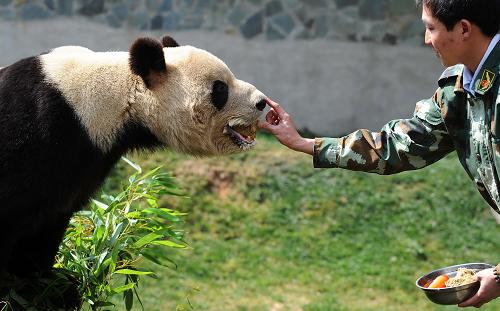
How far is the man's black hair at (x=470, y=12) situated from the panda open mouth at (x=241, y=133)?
1.16 m

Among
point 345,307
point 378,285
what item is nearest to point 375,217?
point 378,285

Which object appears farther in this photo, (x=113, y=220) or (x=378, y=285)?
(x=378, y=285)

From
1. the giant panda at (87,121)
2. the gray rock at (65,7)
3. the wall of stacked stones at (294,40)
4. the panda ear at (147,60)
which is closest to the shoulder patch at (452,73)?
the giant panda at (87,121)

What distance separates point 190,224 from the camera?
7.28 meters

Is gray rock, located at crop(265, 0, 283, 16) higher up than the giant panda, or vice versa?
the giant panda

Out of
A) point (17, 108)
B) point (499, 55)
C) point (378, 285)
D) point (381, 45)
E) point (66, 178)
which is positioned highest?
point (499, 55)

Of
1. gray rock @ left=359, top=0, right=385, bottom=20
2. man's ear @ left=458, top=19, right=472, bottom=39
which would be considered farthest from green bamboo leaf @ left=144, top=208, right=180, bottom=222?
gray rock @ left=359, top=0, right=385, bottom=20

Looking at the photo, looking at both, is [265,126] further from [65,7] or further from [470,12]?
[65,7]

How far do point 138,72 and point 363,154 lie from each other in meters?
1.02

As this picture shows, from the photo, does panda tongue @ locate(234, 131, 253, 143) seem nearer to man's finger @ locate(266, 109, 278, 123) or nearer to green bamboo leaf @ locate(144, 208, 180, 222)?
man's finger @ locate(266, 109, 278, 123)

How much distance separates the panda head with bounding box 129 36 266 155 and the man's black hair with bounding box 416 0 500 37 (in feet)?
3.53

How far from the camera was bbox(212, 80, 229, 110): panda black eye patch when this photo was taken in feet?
12.2

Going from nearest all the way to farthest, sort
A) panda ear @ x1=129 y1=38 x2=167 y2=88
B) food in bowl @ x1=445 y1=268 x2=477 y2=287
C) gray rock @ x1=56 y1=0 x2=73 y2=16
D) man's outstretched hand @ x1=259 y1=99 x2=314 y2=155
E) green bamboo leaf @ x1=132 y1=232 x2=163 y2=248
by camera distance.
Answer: food in bowl @ x1=445 y1=268 x2=477 y2=287
panda ear @ x1=129 y1=38 x2=167 y2=88
man's outstretched hand @ x1=259 y1=99 x2=314 y2=155
green bamboo leaf @ x1=132 y1=232 x2=163 y2=248
gray rock @ x1=56 y1=0 x2=73 y2=16

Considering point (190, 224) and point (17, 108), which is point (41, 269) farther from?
point (190, 224)
